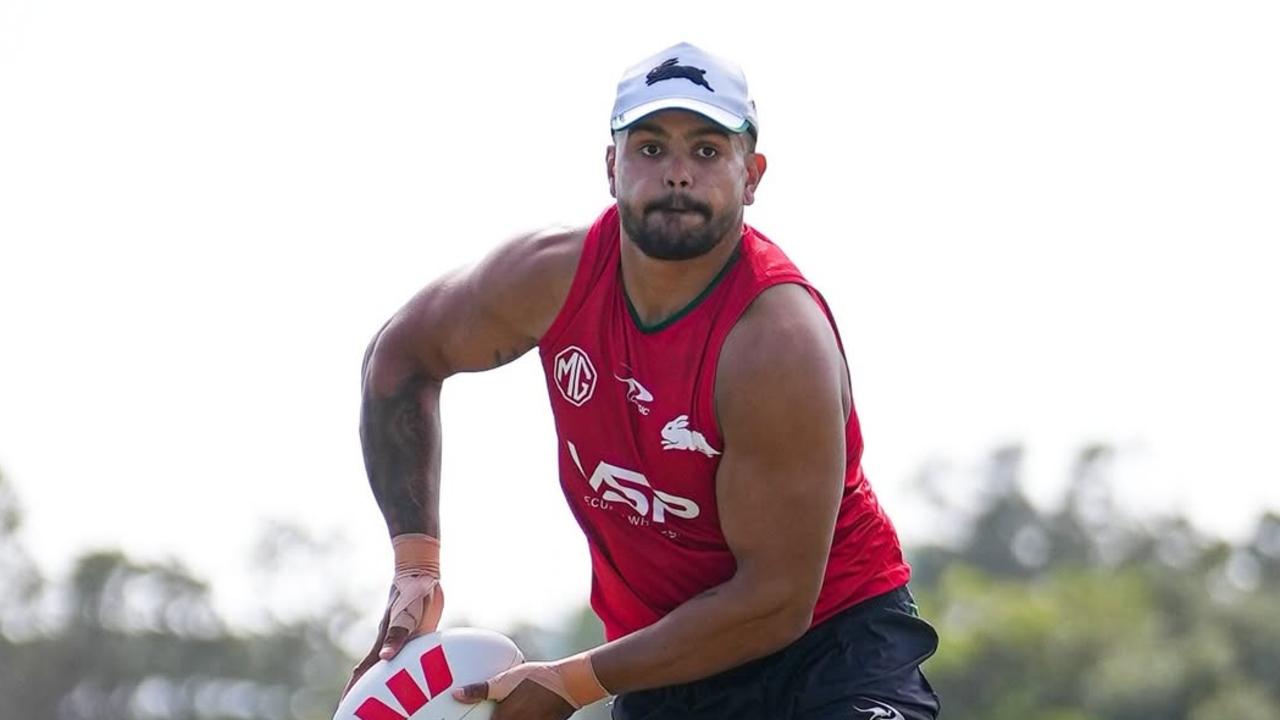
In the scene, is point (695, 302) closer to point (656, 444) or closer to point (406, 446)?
point (656, 444)

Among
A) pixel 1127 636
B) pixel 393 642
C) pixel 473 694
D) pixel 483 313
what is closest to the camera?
pixel 473 694

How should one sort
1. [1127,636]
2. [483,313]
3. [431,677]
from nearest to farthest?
[431,677]
[483,313]
[1127,636]

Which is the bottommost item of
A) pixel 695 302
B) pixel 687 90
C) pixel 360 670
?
pixel 360 670

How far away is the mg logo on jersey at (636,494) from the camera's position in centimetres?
784

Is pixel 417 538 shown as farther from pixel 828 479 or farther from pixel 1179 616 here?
pixel 1179 616

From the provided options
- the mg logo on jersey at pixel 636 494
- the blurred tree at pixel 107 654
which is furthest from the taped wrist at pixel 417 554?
the blurred tree at pixel 107 654

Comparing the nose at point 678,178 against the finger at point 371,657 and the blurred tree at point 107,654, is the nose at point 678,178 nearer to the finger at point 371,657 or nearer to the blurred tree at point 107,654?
the finger at point 371,657

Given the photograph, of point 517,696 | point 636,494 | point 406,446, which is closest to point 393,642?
point 517,696

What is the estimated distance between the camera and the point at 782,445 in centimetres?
745

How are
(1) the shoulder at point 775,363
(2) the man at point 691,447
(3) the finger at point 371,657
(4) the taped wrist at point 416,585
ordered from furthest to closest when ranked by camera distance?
(4) the taped wrist at point 416,585
(3) the finger at point 371,657
(2) the man at point 691,447
(1) the shoulder at point 775,363

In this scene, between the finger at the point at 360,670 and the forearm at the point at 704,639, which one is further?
the finger at the point at 360,670

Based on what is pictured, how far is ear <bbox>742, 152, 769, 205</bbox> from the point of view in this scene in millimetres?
7828

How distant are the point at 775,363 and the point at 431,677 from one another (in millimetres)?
1532

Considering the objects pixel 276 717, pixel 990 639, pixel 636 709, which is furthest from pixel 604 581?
pixel 276 717
